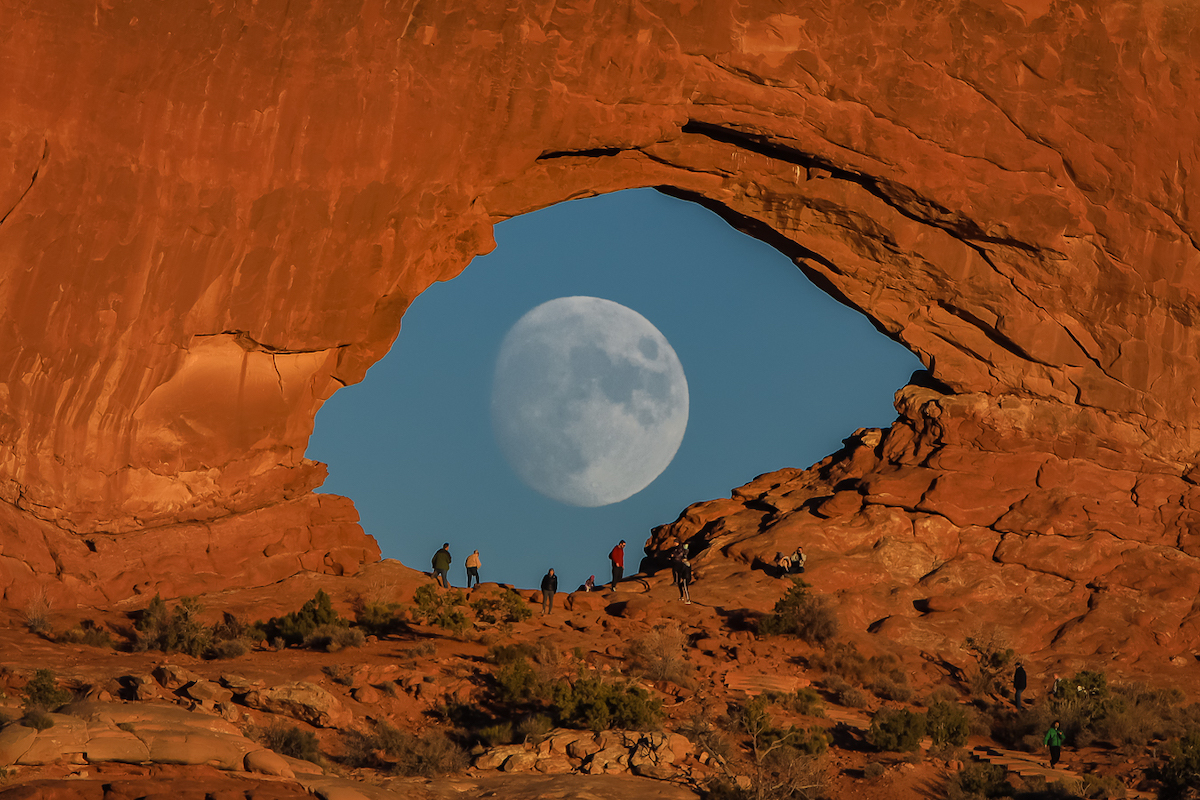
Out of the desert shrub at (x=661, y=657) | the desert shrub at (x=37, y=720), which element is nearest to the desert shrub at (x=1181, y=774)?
the desert shrub at (x=661, y=657)

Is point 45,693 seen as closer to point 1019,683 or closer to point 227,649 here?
point 227,649

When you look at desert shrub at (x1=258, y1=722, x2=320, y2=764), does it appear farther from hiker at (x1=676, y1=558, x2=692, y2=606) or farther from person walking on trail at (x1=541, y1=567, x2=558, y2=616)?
hiker at (x1=676, y1=558, x2=692, y2=606)

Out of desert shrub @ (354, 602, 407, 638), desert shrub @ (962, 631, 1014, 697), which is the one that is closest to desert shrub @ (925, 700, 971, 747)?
desert shrub @ (962, 631, 1014, 697)

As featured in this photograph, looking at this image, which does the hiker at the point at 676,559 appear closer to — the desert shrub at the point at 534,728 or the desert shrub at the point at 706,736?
the desert shrub at the point at 706,736

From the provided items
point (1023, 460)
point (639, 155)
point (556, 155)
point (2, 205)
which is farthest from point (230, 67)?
point (1023, 460)

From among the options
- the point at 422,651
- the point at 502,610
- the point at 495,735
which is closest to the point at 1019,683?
the point at 502,610

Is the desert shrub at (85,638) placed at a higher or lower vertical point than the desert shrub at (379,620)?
lower

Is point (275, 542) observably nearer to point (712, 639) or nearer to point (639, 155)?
point (712, 639)
